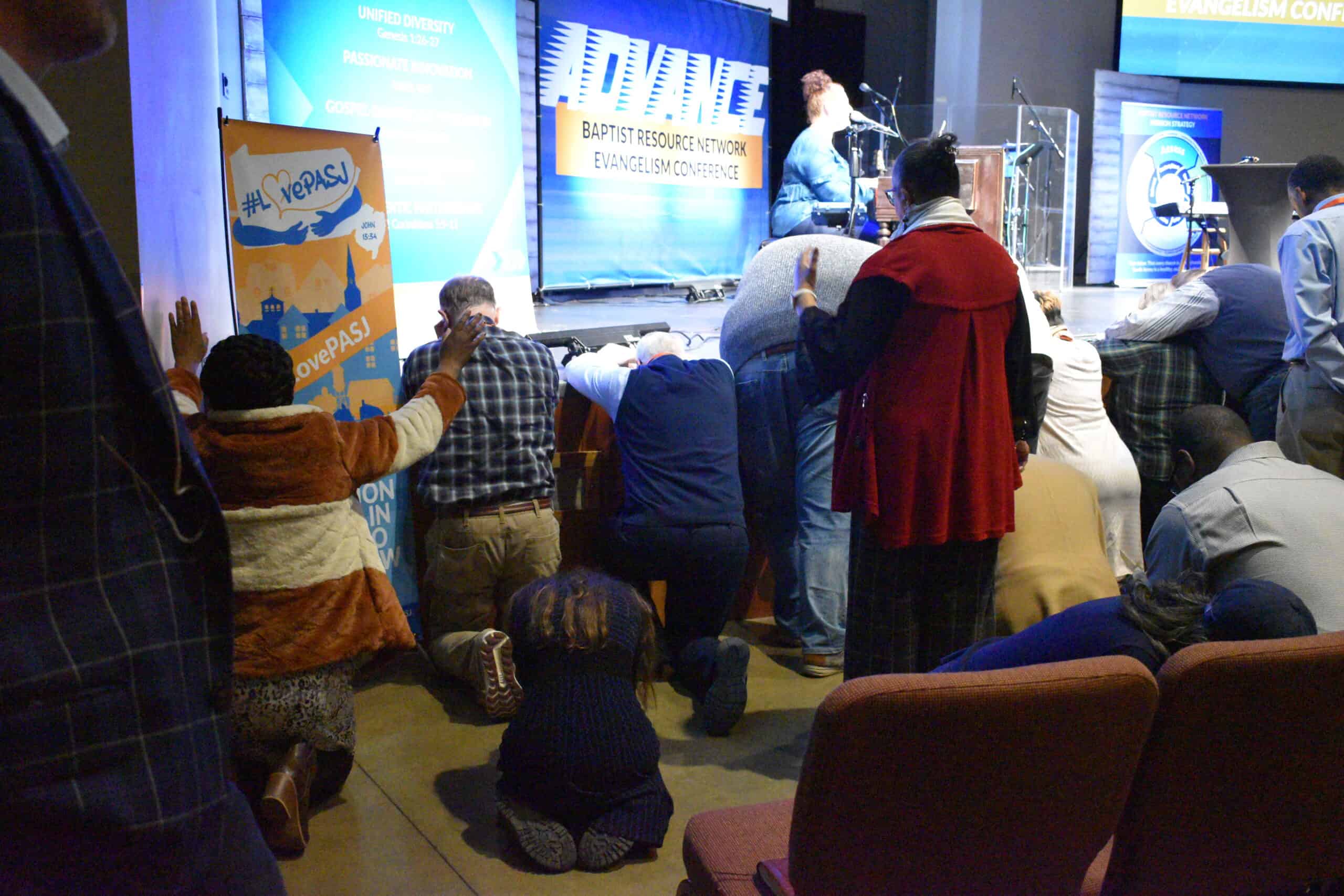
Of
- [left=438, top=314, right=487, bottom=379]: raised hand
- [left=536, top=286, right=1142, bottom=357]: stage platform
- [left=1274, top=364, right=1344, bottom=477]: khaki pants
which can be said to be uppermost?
[left=438, top=314, right=487, bottom=379]: raised hand

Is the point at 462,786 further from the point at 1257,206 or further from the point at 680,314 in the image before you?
the point at 1257,206

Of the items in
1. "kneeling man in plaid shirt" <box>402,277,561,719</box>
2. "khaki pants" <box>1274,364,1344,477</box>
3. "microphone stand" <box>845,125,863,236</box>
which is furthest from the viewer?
"microphone stand" <box>845,125,863,236</box>

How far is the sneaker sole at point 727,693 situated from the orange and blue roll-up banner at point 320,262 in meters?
1.07

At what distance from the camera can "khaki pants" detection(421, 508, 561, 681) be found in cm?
307

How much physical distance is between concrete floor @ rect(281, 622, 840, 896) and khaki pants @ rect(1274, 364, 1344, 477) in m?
1.80

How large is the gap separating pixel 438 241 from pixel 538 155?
2378 millimetres

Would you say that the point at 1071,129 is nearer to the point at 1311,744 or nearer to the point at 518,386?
the point at 518,386

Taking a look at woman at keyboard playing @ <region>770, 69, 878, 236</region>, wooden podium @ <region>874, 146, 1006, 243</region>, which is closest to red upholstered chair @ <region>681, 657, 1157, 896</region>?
woman at keyboard playing @ <region>770, 69, 878, 236</region>

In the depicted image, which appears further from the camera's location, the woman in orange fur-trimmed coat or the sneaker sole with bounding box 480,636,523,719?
the sneaker sole with bounding box 480,636,523,719

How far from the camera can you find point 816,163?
5.88 meters

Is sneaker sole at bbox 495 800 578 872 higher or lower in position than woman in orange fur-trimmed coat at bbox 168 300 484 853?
lower

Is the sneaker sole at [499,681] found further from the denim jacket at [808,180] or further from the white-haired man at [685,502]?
the denim jacket at [808,180]

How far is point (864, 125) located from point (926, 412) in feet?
15.6

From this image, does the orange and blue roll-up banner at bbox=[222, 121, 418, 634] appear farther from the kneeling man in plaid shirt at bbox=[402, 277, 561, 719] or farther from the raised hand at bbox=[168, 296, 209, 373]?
the raised hand at bbox=[168, 296, 209, 373]
